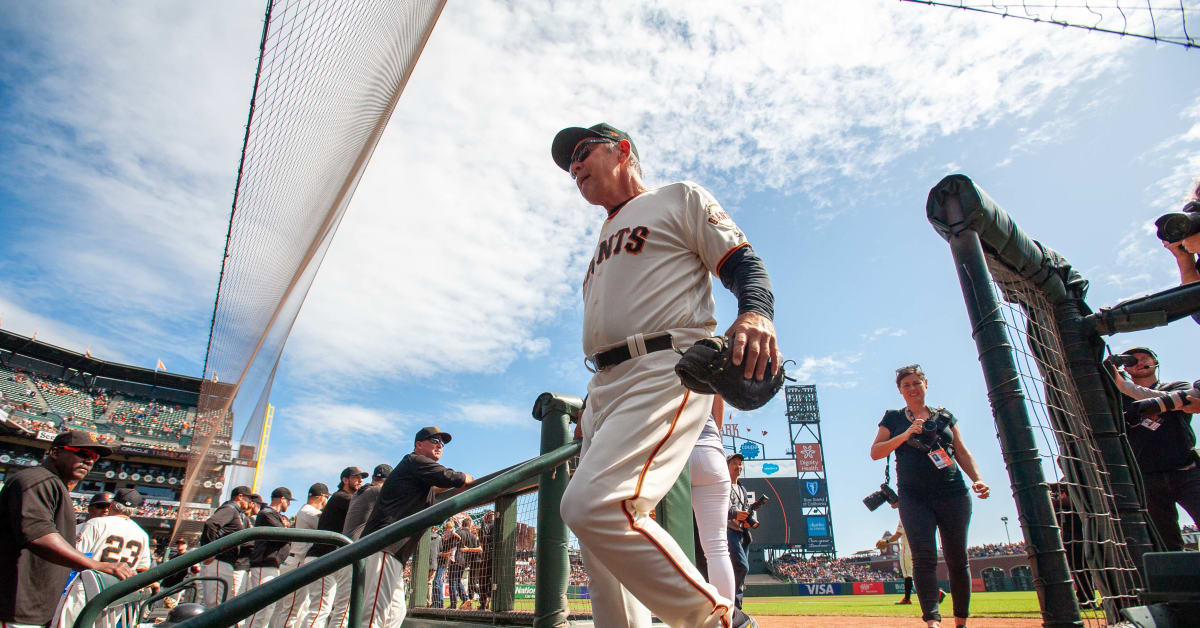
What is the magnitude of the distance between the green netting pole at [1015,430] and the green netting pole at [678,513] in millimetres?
1223

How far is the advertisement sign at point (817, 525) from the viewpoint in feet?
103

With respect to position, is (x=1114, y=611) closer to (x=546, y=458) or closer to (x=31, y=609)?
(x=546, y=458)

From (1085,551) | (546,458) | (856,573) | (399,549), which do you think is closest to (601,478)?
(546,458)

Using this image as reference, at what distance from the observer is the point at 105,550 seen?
4820 millimetres

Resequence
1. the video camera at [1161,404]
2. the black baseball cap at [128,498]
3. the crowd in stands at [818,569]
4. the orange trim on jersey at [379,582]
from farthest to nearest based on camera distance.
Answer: the crowd in stands at [818,569] → the black baseball cap at [128,498] → the orange trim on jersey at [379,582] → the video camera at [1161,404]

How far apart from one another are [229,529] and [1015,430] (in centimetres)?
749

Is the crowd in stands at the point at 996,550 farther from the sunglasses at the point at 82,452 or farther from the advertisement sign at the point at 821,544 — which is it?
the sunglasses at the point at 82,452

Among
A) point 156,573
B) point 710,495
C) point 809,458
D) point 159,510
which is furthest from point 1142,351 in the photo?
point 159,510

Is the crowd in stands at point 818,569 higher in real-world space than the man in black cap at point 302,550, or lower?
lower

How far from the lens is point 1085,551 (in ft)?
7.99

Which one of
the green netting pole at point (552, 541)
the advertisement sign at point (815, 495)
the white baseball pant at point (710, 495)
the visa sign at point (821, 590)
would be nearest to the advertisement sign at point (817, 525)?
the advertisement sign at point (815, 495)

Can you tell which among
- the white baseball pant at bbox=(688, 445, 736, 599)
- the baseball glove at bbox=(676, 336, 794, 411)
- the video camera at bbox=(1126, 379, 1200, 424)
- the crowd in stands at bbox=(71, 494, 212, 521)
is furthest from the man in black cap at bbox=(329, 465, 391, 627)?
the crowd in stands at bbox=(71, 494, 212, 521)

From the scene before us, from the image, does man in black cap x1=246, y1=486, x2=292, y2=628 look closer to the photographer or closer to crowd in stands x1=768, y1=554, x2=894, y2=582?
the photographer

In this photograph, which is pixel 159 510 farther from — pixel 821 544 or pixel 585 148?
pixel 585 148
